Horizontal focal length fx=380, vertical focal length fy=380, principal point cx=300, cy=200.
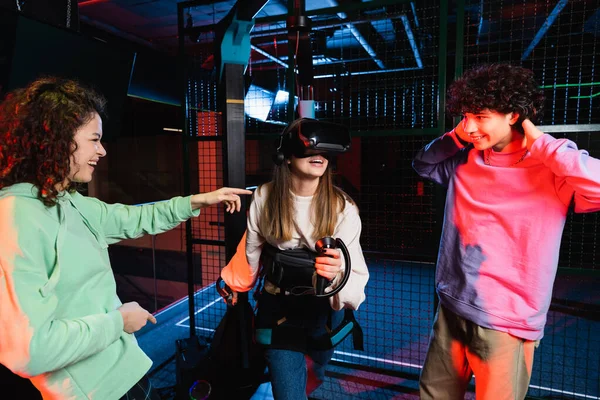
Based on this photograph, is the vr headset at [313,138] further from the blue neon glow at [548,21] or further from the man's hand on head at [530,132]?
the blue neon glow at [548,21]

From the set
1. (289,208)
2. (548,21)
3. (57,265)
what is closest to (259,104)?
(289,208)

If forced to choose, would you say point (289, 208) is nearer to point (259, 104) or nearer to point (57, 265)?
point (57, 265)

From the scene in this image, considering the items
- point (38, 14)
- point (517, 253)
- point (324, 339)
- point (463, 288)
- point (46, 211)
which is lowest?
point (324, 339)

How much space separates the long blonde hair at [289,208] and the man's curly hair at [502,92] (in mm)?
734

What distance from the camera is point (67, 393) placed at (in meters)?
1.22

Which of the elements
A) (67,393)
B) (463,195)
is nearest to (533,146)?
(463,195)

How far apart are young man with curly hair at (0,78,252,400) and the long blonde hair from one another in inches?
26.6

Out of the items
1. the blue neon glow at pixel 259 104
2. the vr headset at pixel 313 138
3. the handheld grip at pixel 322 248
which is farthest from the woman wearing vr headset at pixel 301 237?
the blue neon glow at pixel 259 104

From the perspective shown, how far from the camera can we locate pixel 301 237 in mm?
1788

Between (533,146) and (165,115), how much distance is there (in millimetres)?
8282

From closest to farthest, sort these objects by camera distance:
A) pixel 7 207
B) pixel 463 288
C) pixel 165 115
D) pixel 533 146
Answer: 1. pixel 7 207
2. pixel 533 146
3. pixel 463 288
4. pixel 165 115

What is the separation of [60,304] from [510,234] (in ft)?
5.99

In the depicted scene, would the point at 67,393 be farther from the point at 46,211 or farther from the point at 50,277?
the point at 46,211

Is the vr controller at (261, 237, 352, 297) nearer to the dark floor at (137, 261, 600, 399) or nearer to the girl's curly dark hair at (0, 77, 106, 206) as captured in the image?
the girl's curly dark hair at (0, 77, 106, 206)
